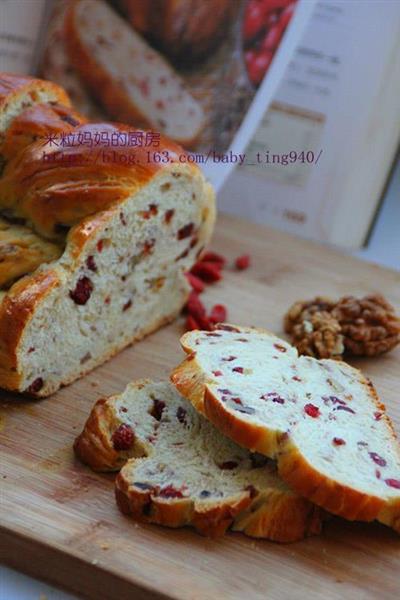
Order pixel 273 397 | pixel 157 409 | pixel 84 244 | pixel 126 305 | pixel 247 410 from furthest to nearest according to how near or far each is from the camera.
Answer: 1. pixel 126 305
2. pixel 84 244
3. pixel 157 409
4. pixel 273 397
5. pixel 247 410

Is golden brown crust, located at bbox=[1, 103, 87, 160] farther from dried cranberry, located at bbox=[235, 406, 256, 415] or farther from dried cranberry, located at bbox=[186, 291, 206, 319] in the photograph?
dried cranberry, located at bbox=[235, 406, 256, 415]

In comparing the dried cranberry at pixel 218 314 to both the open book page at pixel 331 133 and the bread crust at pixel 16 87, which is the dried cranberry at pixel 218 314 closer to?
the bread crust at pixel 16 87

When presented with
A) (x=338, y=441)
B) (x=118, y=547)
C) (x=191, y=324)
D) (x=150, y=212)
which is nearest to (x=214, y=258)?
(x=191, y=324)

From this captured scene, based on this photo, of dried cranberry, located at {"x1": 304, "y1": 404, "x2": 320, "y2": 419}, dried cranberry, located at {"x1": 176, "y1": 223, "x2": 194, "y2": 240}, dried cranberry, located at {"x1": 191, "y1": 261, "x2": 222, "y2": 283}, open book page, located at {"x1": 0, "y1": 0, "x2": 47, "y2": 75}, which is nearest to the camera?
dried cranberry, located at {"x1": 304, "y1": 404, "x2": 320, "y2": 419}

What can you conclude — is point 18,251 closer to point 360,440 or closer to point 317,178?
point 360,440

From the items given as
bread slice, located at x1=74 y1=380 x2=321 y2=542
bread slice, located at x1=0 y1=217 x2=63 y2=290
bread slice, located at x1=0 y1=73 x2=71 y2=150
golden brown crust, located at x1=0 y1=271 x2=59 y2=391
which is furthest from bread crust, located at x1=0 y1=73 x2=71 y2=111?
bread slice, located at x1=74 y1=380 x2=321 y2=542

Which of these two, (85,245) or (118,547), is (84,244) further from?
(118,547)

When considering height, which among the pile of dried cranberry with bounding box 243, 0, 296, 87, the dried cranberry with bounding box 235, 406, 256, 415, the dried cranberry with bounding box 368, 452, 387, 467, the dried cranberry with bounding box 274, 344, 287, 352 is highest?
the pile of dried cranberry with bounding box 243, 0, 296, 87
